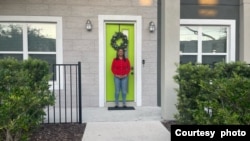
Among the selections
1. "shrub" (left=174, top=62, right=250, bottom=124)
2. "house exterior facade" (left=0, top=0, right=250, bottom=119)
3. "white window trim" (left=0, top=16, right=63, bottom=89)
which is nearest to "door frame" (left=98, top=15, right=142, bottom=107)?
"house exterior facade" (left=0, top=0, right=250, bottom=119)

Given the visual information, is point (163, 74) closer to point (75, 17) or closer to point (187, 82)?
point (187, 82)

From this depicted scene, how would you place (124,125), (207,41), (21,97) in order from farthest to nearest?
(207,41) < (124,125) < (21,97)

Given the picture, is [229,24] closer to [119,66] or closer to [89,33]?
[119,66]

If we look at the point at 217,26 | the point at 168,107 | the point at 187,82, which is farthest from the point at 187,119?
the point at 217,26

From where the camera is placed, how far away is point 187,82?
16.3 feet

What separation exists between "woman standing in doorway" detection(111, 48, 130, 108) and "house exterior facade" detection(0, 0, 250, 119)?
35 centimetres

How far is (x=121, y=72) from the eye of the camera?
7.07m

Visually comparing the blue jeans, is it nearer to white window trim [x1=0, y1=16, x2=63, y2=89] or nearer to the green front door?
the green front door

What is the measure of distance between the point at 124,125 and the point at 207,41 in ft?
12.8

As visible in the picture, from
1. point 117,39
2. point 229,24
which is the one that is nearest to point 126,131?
point 117,39

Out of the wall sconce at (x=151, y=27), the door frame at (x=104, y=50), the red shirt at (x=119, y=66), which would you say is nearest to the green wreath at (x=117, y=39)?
the door frame at (x=104, y=50)

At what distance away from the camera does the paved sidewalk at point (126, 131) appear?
4656mm

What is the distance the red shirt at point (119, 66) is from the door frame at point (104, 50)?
0.40 meters

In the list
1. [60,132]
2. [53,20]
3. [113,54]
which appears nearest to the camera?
[60,132]
